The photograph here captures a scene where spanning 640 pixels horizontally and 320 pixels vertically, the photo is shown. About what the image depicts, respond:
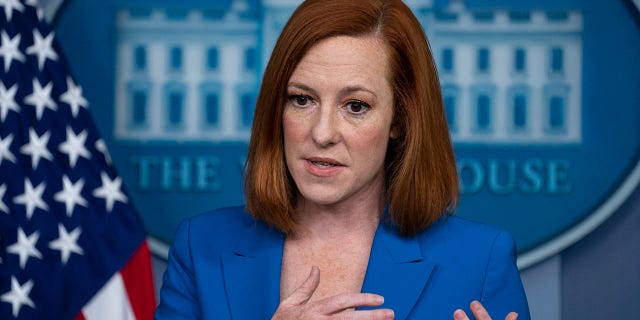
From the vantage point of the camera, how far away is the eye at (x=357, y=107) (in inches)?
63.3

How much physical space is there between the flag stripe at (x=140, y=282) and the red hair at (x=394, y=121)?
1.01 metres

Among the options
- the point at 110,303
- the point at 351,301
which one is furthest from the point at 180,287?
the point at 110,303

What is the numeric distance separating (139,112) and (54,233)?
554mm

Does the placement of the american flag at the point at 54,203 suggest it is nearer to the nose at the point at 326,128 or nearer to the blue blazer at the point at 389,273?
the blue blazer at the point at 389,273

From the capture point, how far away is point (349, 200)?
5.66ft

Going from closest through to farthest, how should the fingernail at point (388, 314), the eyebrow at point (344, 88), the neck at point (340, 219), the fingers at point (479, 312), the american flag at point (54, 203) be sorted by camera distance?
→ the fingernail at point (388, 314)
the fingers at point (479, 312)
the eyebrow at point (344, 88)
the neck at point (340, 219)
the american flag at point (54, 203)

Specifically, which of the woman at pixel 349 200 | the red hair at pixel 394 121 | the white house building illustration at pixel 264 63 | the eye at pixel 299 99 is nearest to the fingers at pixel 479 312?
the woman at pixel 349 200

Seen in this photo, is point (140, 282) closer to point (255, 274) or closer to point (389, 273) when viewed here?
point (255, 274)

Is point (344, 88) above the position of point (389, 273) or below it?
above

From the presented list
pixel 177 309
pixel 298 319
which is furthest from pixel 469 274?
pixel 177 309

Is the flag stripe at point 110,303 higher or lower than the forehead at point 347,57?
lower

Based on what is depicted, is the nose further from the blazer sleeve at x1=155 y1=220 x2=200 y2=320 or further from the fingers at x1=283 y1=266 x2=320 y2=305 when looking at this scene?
the blazer sleeve at x1=155 y1=220 x2=200 y2=320

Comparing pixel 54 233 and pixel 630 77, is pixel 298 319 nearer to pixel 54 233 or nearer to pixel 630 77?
pixel 54 233

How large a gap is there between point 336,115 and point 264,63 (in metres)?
1.34
